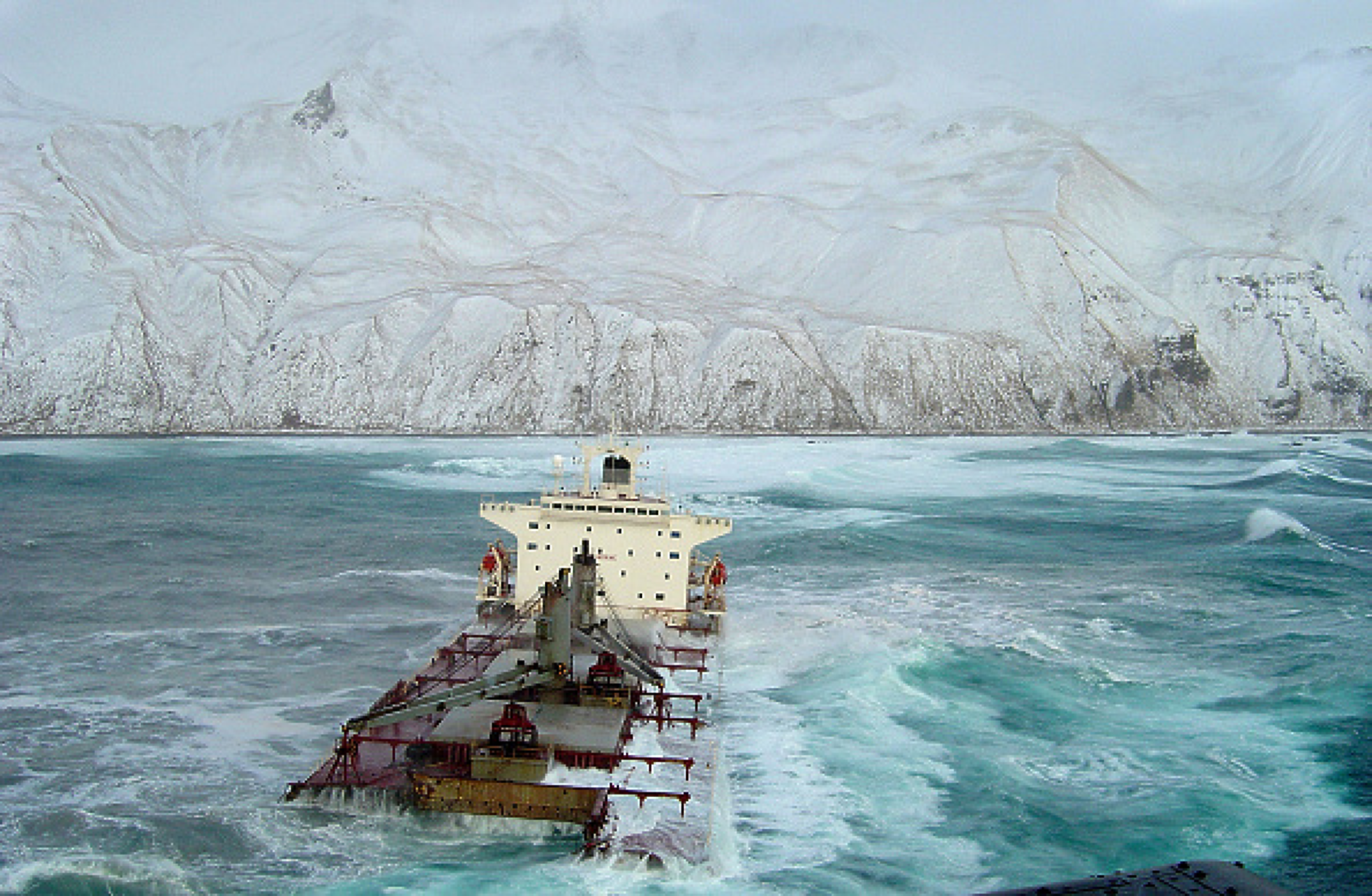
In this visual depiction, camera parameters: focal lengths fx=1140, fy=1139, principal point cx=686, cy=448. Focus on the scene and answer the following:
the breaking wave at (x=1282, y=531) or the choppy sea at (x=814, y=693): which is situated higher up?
the breaking wave at (x=1282, y=531)

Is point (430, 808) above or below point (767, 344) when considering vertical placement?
below

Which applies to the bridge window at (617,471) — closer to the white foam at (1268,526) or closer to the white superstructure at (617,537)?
the white superstructure at (617,537)

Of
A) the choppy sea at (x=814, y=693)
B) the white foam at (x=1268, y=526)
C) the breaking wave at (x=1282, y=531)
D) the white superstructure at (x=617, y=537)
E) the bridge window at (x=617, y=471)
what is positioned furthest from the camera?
the white foam at (x=1268, y=526)

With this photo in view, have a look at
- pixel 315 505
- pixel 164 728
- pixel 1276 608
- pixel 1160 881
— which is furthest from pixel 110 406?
pixel 1160 881

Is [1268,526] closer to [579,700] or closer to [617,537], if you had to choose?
[617,537]

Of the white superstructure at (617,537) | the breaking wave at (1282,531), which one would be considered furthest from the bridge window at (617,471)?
the breaking wave at (1282,531)

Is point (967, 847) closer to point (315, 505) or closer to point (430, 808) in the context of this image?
point (430, 808)

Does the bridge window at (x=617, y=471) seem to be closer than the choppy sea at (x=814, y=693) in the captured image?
No
